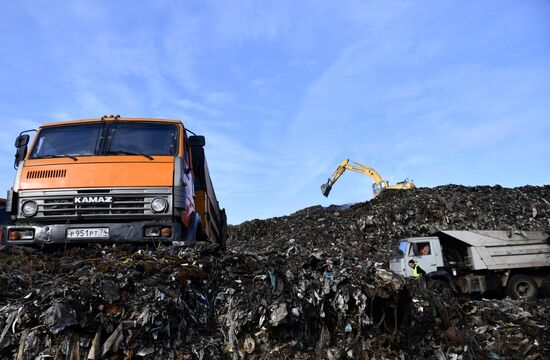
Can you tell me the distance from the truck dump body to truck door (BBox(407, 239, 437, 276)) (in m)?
0.87

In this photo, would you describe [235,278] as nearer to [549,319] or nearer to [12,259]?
[12,259]

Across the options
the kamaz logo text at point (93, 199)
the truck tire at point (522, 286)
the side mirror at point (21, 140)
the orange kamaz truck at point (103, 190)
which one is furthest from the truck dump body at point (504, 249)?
the side mirror at point (21, 140)

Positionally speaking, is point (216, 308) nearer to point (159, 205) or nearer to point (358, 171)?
point (159, 205)

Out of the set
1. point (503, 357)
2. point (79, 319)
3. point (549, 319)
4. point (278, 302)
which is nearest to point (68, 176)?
point (79, 319)

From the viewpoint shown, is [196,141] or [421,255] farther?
[421,255]

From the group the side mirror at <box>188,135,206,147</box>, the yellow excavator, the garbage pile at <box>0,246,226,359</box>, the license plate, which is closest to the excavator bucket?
the yellow excavator

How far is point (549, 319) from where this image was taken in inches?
287

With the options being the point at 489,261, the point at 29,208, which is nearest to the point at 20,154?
the point at 29,208

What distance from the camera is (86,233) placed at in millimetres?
5238

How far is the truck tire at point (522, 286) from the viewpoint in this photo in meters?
12.7

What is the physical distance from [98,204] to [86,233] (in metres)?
0.37

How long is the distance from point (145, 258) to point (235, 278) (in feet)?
3.00

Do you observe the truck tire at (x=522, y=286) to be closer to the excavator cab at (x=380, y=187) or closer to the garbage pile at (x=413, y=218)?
the garbage pile at (x=413, y=218)

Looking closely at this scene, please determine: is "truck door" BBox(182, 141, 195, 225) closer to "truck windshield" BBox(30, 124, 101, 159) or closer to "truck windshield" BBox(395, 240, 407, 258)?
"truck windshield" BBox(30, 124, 101, 159)
